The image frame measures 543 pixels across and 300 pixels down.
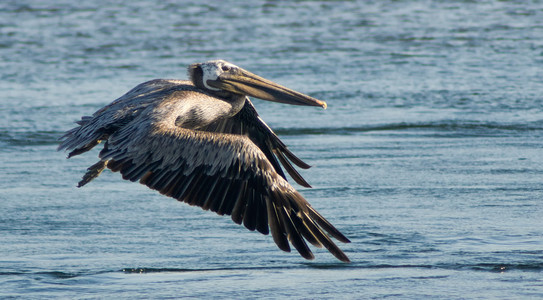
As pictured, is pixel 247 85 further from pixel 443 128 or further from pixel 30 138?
pixel 30 138

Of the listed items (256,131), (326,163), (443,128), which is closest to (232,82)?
(256,131)

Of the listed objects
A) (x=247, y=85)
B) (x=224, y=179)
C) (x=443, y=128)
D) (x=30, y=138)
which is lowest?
(x=30, y=138)

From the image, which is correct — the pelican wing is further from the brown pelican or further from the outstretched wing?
the outstretched wing

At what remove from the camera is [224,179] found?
5.03 m

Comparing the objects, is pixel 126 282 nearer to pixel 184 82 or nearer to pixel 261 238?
pixel 261 238

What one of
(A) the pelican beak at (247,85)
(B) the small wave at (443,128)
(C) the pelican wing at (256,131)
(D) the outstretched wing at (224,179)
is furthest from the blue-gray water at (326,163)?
(A) the pelican beak at (247,85)

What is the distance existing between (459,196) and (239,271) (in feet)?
7.05

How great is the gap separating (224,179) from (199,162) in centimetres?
17

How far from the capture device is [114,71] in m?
11.9

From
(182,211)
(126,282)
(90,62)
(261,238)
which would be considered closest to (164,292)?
(126,282)

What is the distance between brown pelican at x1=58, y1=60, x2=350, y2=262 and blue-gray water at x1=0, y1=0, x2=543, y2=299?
1.14 ft

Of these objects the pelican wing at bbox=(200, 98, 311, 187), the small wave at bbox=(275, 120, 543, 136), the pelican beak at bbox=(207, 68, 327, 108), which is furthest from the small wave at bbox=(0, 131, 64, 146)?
the pelican beak at bbox=(207, 68, 327, 108)

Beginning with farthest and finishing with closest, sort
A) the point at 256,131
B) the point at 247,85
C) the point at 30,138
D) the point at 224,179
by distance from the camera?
the point at 30,138 → the point at 256,131 → the point at 247,85 → the point at 224,179

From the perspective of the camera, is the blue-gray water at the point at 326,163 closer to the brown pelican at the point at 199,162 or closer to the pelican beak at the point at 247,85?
the brown pelican at the point at 199,162
